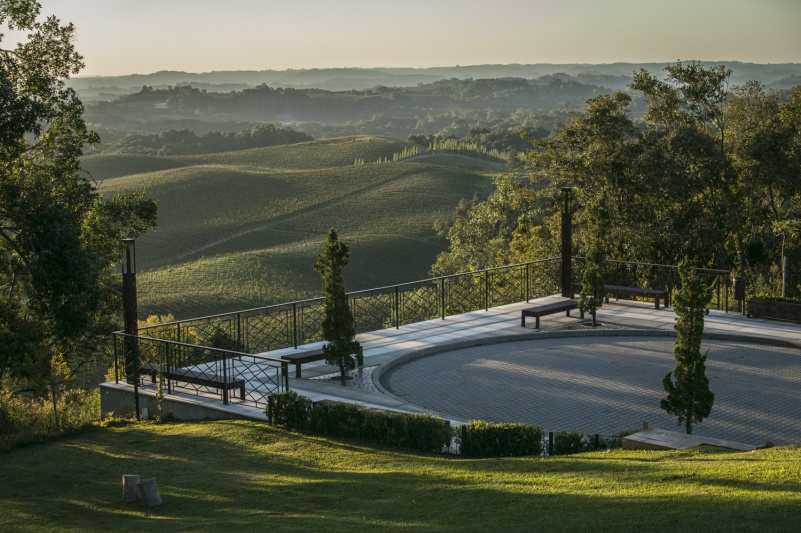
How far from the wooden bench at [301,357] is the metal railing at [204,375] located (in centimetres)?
38

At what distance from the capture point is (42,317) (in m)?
16.3

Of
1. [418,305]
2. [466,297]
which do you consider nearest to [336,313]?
[418,305]

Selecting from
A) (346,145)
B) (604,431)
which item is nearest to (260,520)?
(604,431)

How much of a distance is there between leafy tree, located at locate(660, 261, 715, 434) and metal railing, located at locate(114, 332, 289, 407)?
5.33m

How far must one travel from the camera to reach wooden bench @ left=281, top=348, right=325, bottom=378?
1496 centimetres

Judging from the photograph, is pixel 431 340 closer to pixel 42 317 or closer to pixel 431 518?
pixel 42 317

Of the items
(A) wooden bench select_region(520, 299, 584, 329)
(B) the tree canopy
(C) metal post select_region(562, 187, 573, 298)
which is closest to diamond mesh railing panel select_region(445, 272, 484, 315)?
(A) wooden bench select_region(520, 299, 584, 329)

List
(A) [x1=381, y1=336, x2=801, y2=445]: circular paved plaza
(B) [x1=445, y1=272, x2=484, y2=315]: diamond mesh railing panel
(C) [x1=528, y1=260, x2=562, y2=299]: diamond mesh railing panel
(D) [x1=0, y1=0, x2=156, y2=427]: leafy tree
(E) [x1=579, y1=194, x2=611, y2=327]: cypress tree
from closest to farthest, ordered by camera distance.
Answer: (A) [x1=381, y1=336, x2=801, y2=445]: circular paved plaza, (D) [x1=0, y1=0, x2=156, y2=427]: leafy tree, (E) [x1=579, y1=194, x2=611, y2=327]: cypress tree, (B) [x1=445, y1=272, x2=484, y2=315]: diamond mesh railing panel, (C) [x1=528, y1=260, x2=562, y2=299]: diamond mesh railing panel

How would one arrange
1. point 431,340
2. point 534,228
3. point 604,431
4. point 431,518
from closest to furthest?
point 431,518
point 604,431
point 431,340
point 534,228

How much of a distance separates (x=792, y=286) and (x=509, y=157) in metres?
82.2

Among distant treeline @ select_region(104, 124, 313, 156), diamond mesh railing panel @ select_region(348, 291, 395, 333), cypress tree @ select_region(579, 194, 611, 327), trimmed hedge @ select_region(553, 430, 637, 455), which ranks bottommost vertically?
diamond mesh railing panel @ select_region(348, 291, 395, 333)

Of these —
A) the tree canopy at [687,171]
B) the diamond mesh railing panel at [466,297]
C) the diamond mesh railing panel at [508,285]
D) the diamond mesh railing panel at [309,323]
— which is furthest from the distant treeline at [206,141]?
the tree canopy at [687,171]

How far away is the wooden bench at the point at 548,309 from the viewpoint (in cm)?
1839

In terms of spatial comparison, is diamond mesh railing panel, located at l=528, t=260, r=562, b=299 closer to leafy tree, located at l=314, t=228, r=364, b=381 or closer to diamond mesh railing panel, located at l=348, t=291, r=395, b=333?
diamond mesh railing panel, located at l=348, t=291, r=395, b=333
